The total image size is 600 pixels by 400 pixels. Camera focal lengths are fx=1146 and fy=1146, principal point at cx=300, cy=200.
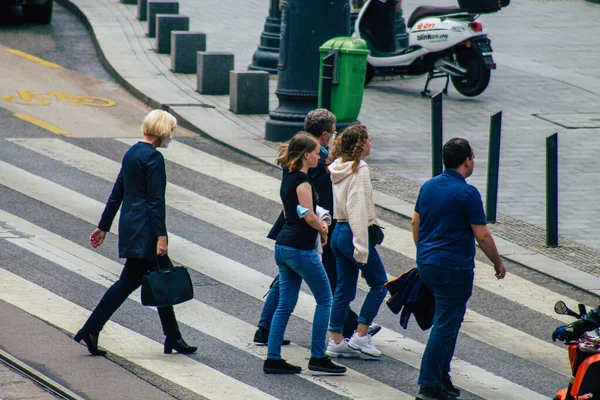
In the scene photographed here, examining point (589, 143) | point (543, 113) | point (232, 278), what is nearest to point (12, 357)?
point (232, 278)

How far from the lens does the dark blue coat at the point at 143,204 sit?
7520 millimetres

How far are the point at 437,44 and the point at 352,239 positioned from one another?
33.5ft

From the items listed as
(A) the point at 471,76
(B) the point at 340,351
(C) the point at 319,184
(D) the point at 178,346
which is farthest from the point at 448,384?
(A) the point at 471,76

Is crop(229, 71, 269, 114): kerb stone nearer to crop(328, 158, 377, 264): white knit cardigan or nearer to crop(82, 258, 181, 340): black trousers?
crop(328, 158, 377, 264): white knit cardigan

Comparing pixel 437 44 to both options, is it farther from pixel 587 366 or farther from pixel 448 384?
pixel 587 366

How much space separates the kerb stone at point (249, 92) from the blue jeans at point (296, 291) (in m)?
8.70

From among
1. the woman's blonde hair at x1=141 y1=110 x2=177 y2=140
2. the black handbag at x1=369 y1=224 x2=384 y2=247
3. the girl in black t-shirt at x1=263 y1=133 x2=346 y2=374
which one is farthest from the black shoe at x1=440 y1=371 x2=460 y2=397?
the woman's blonde hair at x1=141 y1=110 x2=177 y2=140

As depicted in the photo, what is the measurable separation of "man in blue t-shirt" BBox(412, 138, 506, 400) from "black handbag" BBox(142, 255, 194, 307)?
62.7 inches

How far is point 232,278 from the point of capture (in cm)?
962

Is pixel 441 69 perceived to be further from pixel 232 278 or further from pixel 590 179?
pixel 232 278

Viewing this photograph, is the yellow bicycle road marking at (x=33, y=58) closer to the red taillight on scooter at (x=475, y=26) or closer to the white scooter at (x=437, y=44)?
the white scooter at (x=437, y=44)

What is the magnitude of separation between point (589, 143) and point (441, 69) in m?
3.27

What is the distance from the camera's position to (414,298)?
728 centimetres

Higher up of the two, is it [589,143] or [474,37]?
[474,37]
